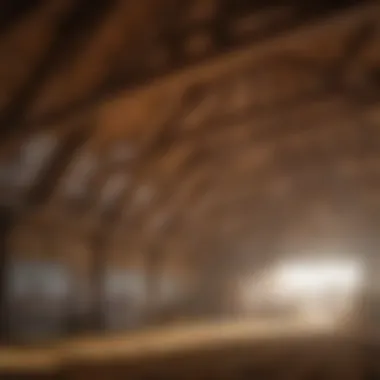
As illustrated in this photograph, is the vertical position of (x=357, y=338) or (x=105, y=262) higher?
(x=105, y=262)

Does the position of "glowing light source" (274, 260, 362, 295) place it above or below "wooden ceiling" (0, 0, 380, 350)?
below

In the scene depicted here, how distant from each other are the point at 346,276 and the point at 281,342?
613 cm

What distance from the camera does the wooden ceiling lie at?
541 cm

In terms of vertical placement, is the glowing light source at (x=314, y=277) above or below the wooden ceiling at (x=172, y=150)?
below

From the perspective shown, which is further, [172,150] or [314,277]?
[314,277]

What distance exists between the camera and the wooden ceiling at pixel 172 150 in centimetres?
541

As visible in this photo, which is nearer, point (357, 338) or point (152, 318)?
point (357, 338)

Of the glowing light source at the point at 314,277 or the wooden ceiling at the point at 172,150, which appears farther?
the glowing light source at the point at 314,277

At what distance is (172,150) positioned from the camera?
8.48m

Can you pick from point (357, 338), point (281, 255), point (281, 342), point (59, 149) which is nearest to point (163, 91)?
point (59, 149)

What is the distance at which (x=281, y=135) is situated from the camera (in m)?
8.66

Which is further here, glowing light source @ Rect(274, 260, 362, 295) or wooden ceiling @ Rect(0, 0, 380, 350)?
glowing light source @ Rect(274, 260, 362, 295)

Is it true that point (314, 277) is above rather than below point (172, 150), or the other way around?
below

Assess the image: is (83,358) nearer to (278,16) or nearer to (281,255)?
(278,16)
